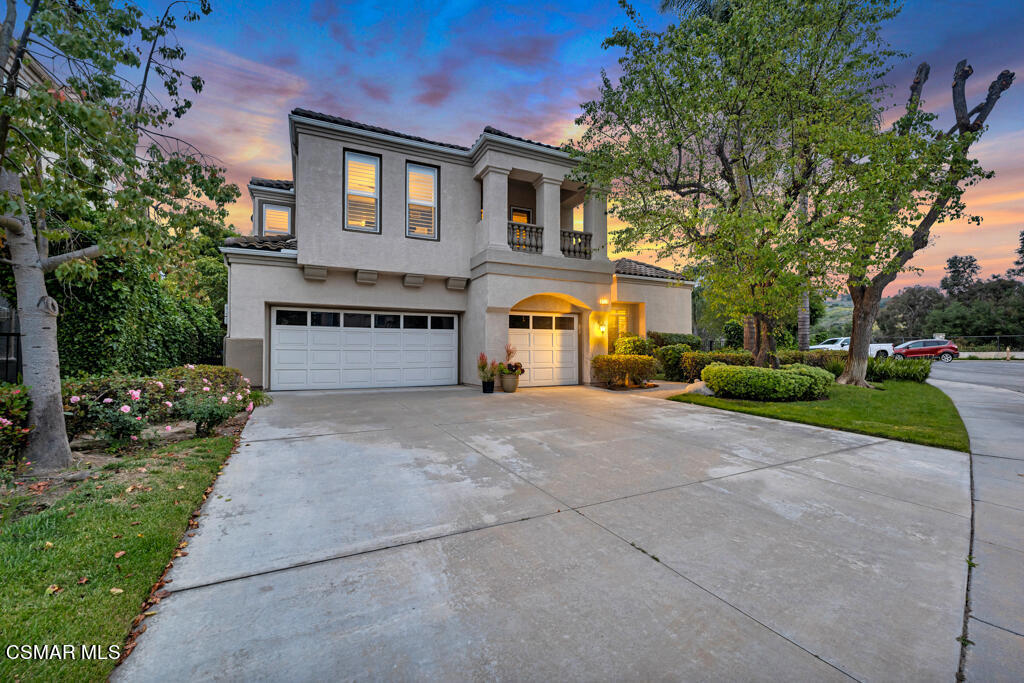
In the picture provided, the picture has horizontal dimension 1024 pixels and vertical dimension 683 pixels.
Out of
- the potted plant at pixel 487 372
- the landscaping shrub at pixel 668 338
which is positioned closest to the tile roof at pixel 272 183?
the potted plant at pixel 487 372

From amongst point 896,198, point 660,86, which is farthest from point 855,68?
point 660,86

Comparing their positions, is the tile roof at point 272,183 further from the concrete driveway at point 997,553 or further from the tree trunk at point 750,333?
the concrete driveway at point 997,553

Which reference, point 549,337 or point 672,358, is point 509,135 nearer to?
point 549,337

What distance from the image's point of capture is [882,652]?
1868 millimetres

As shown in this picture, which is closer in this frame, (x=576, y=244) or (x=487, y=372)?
(x=487, y=372)

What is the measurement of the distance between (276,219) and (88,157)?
40.2ft

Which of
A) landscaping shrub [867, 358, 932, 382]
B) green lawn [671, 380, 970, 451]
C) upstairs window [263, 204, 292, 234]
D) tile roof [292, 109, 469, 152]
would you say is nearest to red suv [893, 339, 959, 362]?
landscaping shrub [867, 358, 932, 382]

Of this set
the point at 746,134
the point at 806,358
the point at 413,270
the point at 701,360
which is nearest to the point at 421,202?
the point at 413,270

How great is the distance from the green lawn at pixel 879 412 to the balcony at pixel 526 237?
567cm

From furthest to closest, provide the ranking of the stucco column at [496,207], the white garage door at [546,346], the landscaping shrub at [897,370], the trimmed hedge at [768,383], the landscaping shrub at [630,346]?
1. the landscaping shrub at [897,370]
2. the landscaping shrub at [630,346]
3. the white garage door at [546,346]
4. the stucco column at [496,207]
5. the trimmed hedge at [768,383]

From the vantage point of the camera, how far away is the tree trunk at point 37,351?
409 centimetres

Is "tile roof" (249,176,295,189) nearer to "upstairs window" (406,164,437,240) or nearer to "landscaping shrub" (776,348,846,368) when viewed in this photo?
"upstairs window" (406,164,437,240)

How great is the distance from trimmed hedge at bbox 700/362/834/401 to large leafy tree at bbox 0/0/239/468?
Result: 1010 cm

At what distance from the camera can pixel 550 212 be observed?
12.1 metres
